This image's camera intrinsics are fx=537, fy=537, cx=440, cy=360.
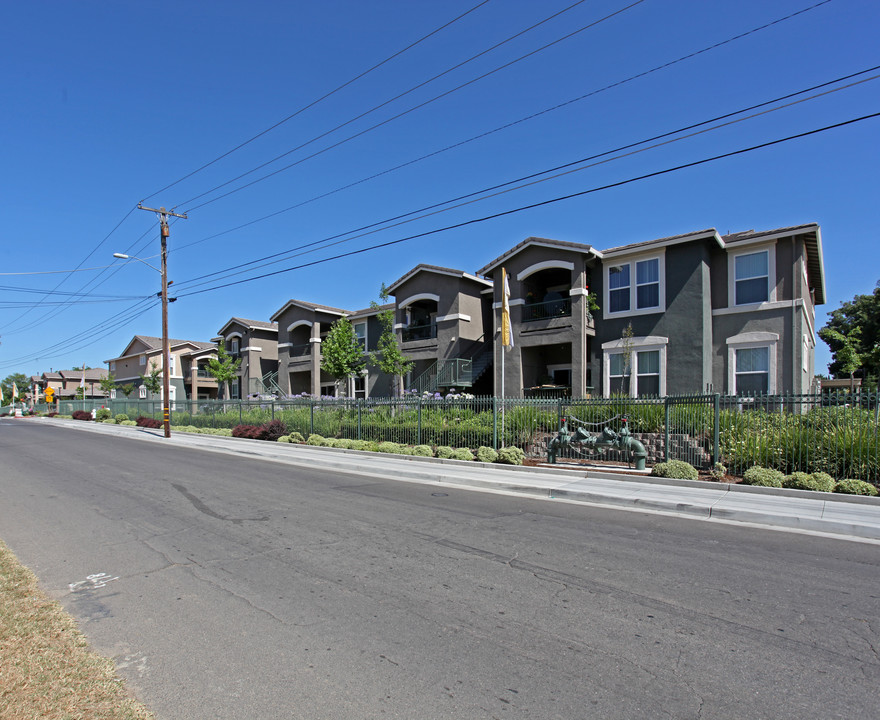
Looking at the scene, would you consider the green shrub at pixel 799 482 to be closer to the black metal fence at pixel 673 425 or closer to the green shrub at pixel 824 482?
the green shrub at pixel 824 482

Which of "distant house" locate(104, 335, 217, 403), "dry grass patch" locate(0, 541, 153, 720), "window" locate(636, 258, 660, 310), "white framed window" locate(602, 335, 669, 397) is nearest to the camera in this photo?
"dry grass patch" locate(0, 541, 153, 720)

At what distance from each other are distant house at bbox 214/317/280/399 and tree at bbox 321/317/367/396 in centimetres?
1149

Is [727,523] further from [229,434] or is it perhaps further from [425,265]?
[229,434]

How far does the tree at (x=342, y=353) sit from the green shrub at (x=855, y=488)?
70.1 feet

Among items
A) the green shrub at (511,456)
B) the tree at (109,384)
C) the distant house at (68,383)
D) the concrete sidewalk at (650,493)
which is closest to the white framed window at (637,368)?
the green shrub at (511,456)

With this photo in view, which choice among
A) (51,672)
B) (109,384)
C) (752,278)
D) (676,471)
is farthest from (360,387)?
(109,384)

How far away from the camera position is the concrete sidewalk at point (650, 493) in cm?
804

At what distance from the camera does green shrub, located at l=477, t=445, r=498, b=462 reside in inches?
563

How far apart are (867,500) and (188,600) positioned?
10.4 m

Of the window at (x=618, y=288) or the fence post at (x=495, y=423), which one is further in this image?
the window at (x=618, y=288)

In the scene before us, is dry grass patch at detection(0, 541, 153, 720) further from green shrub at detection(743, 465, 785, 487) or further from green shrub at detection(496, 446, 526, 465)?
green shrub at detection(743, 465, 785, 487)

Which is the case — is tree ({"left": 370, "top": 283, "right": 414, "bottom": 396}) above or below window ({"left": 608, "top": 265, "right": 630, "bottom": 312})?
below

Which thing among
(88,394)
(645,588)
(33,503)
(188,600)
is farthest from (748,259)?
(88,394)

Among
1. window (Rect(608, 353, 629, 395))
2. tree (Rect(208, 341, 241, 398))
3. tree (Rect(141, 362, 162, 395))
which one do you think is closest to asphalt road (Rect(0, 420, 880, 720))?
window (Rect(608, 353, 629, 395))
